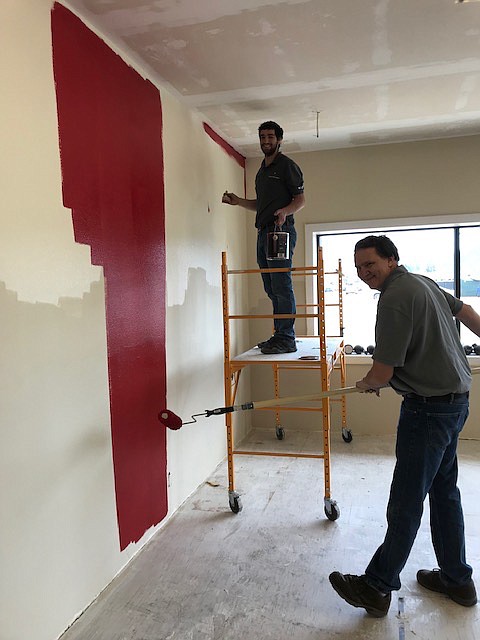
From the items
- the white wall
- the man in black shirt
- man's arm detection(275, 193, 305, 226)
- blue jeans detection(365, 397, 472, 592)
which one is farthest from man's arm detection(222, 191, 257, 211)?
blue jeans detection(365, 397, 472, 592)

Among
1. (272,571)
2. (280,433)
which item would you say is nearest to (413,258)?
(280,433)

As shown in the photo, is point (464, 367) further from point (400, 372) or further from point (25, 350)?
point (25, 350)

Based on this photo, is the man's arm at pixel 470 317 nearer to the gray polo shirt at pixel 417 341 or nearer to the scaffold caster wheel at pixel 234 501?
the gray polo shirt at pixel 417 341

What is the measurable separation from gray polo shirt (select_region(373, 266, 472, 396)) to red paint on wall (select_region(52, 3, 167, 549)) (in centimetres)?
122

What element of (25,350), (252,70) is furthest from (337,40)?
(25,350)

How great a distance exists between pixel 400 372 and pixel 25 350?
1.41m

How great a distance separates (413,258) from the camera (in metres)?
4.38

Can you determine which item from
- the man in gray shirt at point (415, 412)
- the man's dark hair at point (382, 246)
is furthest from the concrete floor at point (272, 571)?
the man's dark hair at point (382, 246)

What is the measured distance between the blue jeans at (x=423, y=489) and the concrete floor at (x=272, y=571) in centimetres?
18

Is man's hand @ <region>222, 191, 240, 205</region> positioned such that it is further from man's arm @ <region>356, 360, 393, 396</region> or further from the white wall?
man's arm @ <region>356, 360, 393, 396</region>

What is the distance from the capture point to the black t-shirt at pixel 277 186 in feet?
9.82

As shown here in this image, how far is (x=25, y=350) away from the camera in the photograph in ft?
5.64

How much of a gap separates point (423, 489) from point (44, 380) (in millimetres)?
1514

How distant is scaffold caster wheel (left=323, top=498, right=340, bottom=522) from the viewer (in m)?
2.74
